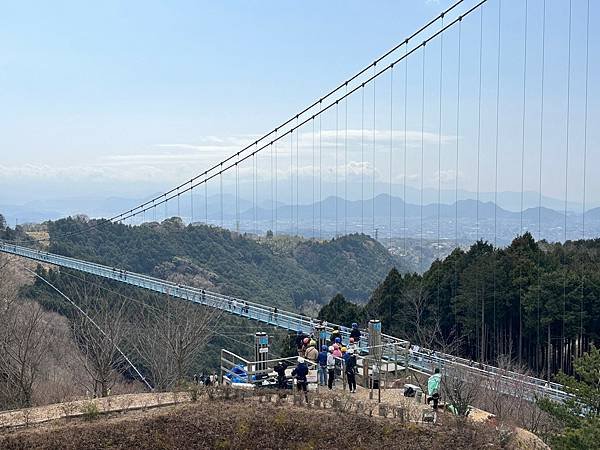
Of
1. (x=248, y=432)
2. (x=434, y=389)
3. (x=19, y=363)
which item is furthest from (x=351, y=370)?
(x=19, y=363)

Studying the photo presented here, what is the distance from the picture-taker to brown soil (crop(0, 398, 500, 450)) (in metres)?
10.6

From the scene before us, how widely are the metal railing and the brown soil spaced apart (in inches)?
177

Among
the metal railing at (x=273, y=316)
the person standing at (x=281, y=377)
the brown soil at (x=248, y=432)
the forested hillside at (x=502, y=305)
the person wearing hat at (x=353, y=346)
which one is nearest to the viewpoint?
the brown soil at (x=248, y=432)

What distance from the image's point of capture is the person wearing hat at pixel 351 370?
46.4 feet

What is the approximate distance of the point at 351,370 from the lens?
559 inches

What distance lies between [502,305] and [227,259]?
111ft

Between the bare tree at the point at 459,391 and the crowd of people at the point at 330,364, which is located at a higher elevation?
the crowd of people at the point at 330,364

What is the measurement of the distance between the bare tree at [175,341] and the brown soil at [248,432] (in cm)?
750

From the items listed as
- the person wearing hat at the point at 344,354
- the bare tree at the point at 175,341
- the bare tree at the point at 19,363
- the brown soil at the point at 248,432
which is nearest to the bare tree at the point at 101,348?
the bare tree at the point at 175,341

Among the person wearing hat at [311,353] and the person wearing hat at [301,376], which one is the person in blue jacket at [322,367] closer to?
the person wearing hat at [311,353]

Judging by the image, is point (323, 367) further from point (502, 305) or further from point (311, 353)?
point (502, 305)

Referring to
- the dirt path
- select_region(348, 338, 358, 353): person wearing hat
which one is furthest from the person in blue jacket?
the dirt path

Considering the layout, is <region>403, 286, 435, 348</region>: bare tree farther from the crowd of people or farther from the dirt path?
the dirt path

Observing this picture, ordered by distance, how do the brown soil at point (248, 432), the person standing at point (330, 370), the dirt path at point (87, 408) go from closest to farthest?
the brown soil at point (248, 432)
the dirt path at point (87, 408)
the person standing at point (330, 370)
